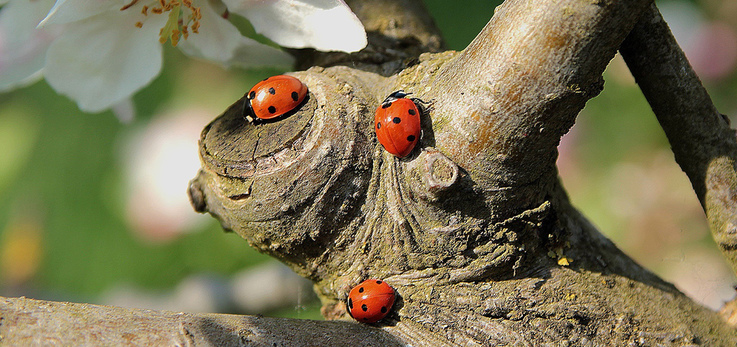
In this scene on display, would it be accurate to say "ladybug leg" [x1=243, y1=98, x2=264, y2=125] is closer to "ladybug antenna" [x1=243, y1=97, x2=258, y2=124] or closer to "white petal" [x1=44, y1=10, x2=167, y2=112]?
"ladybug antenna" [x1=243, y1=97, x2=258, y2=124]

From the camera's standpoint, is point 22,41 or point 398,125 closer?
point 398,125

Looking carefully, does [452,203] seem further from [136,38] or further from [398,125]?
[136,38]

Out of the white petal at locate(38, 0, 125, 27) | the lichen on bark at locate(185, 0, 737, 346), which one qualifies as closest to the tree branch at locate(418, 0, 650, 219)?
the lichen on bark at locate(185, 0, 737, 346)

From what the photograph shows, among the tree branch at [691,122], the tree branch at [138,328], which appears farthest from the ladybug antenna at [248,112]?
the tree branch at [691,122]

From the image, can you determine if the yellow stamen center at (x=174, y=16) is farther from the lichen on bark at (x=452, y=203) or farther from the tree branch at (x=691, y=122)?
the tree branch at (x=691, y=122)

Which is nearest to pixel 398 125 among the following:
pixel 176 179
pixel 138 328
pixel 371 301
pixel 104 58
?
pixel 371 301

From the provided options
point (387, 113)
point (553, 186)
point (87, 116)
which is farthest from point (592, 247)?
point (87, 116)

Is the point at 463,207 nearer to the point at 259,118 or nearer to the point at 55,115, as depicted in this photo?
the point at 259,118
